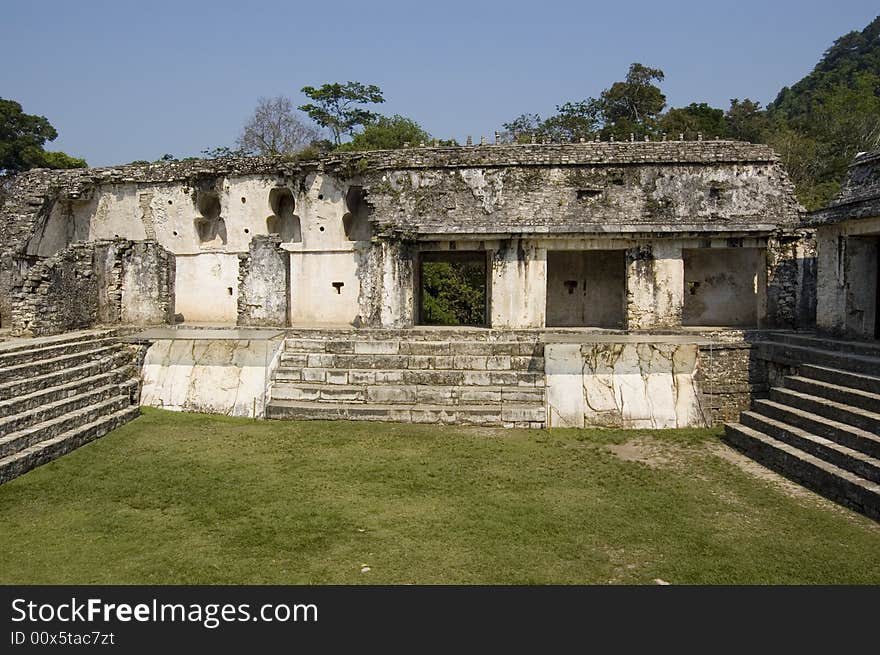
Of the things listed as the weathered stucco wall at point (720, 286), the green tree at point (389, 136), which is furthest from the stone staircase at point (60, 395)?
the green tree at point (389, 136)

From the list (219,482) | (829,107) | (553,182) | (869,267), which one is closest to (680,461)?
(869,267)

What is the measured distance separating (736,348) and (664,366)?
1.21 meters

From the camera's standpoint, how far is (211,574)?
15.7ft

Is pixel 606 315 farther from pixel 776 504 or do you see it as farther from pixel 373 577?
pixel 373 577

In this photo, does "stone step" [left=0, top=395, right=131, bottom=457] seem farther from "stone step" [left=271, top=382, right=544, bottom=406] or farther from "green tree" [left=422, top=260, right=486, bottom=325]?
"green tree" [left=422, top=260, right=486, bottom=325]

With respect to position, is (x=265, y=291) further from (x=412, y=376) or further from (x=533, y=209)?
(x=533, y=209)

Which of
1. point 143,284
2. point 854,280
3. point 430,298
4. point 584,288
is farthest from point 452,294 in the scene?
point 854,280

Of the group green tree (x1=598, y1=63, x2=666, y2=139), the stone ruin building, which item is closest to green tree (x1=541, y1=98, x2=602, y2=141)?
green tree (x1=598, y1=63, x2=666, y2=139)

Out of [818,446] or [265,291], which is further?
[265,291]

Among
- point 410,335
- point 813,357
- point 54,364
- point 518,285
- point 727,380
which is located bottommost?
point 727,380

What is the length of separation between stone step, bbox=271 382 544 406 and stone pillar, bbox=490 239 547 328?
4.34 meters

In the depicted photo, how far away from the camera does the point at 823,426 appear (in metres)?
7.45

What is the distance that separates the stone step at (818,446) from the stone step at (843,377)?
33.5 inches

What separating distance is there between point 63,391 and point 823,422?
976cm
